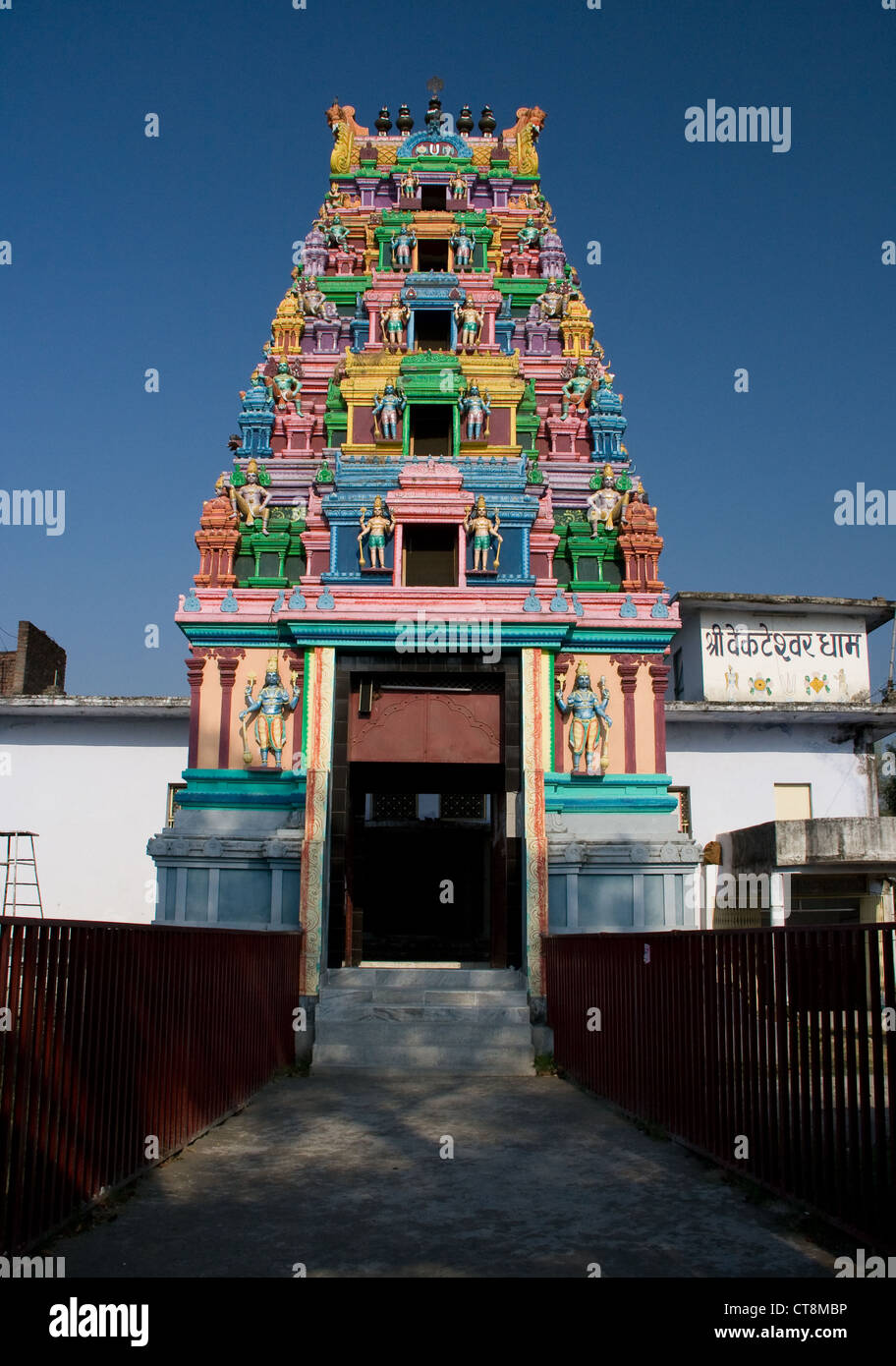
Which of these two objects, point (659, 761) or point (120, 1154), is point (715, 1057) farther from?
point (659, 761)

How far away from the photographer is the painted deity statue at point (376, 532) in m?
16.0

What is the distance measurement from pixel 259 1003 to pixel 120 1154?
171 inches

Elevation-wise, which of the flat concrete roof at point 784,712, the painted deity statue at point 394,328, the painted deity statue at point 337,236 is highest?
the painted deity statue at point 337,236

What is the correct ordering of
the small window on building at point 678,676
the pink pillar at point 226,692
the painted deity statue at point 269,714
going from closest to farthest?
the painted deity statue at point 269,714, the pink pillar at point 226,692, the small window on building at point 678,676

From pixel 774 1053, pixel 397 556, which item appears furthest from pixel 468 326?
pixel 774 1053

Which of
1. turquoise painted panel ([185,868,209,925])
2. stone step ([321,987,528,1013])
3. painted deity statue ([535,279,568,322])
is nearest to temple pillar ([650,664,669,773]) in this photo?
stone step ([321,987,528,1013])

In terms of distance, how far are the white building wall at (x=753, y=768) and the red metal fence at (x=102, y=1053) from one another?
15.6 meters

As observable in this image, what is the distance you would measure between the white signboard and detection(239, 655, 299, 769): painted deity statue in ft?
46.4

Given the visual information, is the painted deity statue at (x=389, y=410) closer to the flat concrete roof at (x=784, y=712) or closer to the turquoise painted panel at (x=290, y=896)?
the turquoise painted panel at (x=290, y=896)

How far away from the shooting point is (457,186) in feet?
67.4

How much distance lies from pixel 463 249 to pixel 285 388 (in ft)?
14.5

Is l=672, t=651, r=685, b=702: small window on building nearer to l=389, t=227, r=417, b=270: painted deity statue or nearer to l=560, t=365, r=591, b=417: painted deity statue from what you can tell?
l=560, t=365, r=591, b=417: painted deity statue

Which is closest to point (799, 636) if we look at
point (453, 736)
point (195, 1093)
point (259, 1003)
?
point (453, 736)

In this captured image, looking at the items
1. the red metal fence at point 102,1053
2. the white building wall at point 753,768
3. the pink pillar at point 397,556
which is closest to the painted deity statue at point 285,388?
the pink pillar at point 397,556
